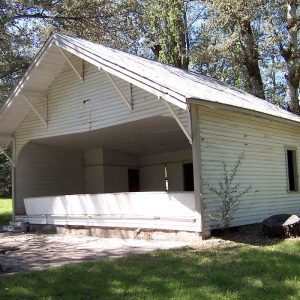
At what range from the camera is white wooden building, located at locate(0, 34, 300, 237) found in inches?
480

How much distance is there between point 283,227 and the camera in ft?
37.7

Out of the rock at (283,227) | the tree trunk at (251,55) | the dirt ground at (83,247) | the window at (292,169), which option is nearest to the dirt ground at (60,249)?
the dirt ground at (83,247)

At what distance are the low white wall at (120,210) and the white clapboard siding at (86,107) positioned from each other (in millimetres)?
2039

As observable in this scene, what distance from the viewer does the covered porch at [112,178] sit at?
12868 mm

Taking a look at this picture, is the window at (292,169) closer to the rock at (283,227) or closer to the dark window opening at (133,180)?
the rock at (283,227)

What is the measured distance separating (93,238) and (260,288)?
8.08 metres

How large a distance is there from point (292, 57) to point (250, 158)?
43.3ft

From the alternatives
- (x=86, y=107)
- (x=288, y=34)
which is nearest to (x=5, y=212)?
(x=86, y=107)

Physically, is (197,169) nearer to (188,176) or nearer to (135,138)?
(135,138)

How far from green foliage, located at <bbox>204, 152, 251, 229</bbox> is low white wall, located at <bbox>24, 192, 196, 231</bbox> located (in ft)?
2.41

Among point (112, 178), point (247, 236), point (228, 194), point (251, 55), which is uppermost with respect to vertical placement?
point (251, 55)

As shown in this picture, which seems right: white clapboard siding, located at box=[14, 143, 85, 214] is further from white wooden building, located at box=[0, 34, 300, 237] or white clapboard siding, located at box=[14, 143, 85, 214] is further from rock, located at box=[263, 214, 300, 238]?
rock, located at box=[263, 214, 300, 238]

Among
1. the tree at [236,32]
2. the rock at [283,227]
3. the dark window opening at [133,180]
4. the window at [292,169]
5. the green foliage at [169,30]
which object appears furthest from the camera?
the green foliage at [169,30]

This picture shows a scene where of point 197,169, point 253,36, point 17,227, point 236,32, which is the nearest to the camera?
point 197,169
